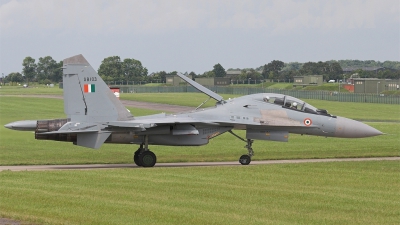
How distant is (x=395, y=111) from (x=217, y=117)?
47949 mm

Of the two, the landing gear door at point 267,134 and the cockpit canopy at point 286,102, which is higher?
the cockpit canopy at point 286,102

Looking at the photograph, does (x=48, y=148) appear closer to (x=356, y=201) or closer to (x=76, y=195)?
(x=76, y=195)

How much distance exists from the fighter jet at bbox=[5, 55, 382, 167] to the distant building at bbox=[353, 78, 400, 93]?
96337 millimetres

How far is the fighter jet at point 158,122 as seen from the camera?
24.5 meters

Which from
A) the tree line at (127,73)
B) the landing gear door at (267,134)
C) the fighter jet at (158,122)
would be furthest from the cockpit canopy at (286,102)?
the tree line at (127,73)

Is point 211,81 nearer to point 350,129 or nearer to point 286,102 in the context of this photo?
point 350,129

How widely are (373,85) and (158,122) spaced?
10218cm

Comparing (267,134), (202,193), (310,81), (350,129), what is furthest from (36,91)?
(202,193)

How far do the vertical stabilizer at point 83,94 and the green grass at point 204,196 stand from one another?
120 inches

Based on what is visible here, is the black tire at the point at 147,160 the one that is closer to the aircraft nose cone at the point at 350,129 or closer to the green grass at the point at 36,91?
the aircraft nose cone at the point at 350,129

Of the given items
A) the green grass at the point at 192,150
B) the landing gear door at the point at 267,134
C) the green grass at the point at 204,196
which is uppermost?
the landing gear door at the point at 267,134

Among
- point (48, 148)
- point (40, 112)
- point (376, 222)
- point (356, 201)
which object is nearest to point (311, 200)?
point (356, 201)

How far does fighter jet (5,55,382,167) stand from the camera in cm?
2453

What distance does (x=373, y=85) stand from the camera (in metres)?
122
